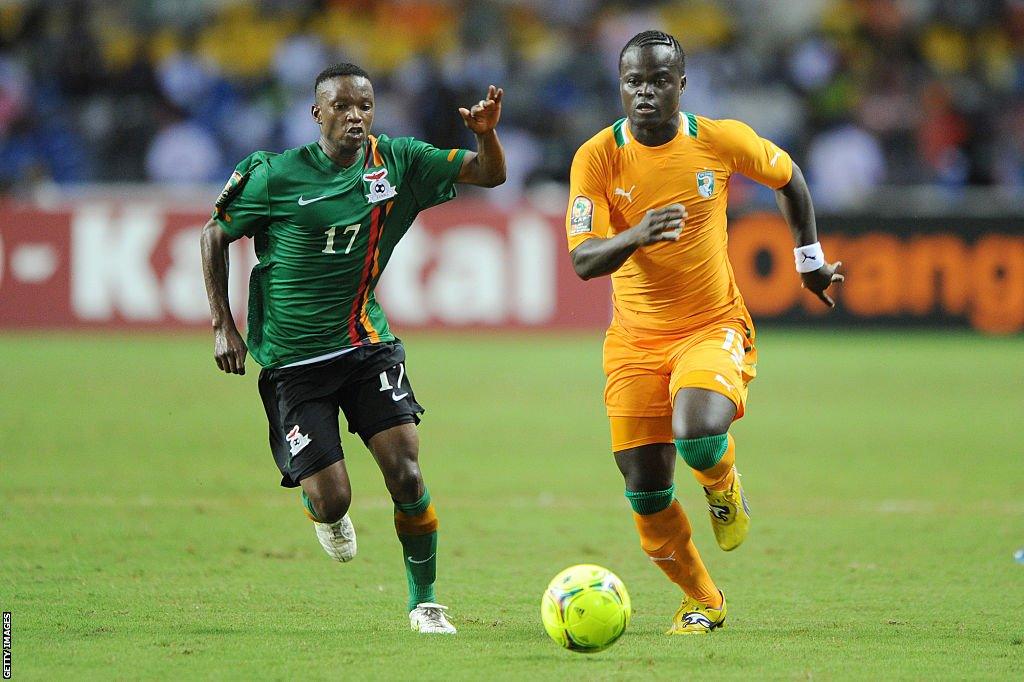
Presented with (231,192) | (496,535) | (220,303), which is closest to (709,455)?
(220,303)

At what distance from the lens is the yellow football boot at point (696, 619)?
20.0 ft

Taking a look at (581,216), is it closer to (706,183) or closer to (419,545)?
(706,183)

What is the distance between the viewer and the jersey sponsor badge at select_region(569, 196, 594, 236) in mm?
6125

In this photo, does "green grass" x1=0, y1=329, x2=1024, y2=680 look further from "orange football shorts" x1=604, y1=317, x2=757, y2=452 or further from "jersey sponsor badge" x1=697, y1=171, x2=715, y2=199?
"jersey sponsor badge" x1=697, y1=171, x2=715, y2=199

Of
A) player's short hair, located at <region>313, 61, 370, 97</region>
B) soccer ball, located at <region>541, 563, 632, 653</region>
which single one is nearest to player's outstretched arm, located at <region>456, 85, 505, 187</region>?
player's short hair, located at <region>313, 61, 370, 97</region>

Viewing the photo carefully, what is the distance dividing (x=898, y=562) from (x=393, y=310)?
456 inches

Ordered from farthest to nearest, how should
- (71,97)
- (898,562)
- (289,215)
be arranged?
(71,97), (898,562), (289,215)

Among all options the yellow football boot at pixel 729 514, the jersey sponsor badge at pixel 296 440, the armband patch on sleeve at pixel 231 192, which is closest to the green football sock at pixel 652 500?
the yellow football boot at pixel 729 514

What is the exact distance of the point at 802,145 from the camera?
20594mm

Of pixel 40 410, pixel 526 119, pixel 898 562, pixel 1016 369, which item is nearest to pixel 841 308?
pixel 1016 369

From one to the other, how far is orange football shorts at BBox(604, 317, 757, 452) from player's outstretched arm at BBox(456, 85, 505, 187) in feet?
3.10

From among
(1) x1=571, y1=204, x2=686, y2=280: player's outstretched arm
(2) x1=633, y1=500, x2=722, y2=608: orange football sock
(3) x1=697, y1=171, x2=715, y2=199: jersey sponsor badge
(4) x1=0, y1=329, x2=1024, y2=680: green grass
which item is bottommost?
(4) x1=0, y1=329, x2=1024, y2=680: green grass

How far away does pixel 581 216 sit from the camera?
6.16m

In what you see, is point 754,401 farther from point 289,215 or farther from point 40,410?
point 289,215
